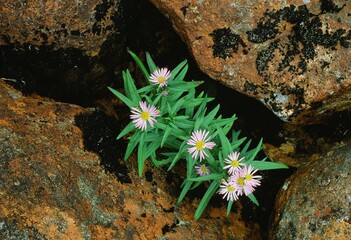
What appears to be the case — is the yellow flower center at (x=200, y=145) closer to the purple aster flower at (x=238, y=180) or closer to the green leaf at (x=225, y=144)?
the green leaf at (x=225, y=144)

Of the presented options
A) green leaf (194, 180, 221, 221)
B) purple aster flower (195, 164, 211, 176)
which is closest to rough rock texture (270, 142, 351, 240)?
green leaf (194, 180, 221, 221)

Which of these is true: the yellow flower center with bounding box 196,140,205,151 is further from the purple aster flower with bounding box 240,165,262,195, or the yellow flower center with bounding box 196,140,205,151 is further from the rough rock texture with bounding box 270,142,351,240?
the rough rock texture with bounding box 270,142,351,240

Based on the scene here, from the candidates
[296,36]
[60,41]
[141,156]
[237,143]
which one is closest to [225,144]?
[237,143]

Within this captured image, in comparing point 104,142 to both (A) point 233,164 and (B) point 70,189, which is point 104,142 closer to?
(B) point 70,189

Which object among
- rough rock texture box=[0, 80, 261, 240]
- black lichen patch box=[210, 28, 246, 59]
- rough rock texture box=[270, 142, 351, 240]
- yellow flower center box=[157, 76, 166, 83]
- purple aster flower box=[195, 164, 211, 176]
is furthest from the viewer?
black lichen patch box=[210, 28, 246, 59]

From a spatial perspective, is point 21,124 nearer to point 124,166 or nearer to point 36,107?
point 36,107

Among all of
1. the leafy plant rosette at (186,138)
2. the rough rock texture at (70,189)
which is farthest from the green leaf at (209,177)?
the rough rock texture at (70,189)
